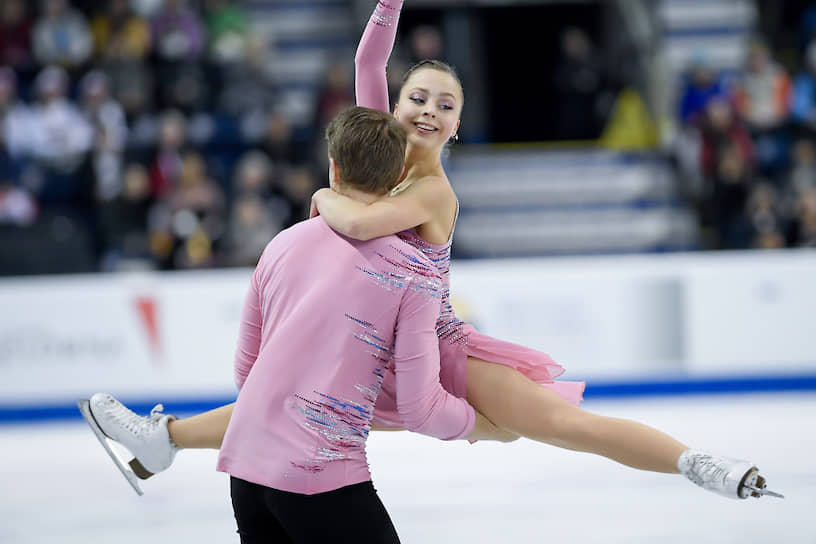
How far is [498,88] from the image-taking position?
12.2m

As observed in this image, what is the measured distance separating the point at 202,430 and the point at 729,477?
133cm

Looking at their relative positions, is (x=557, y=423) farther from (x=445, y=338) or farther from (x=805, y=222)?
(x=805, y=222)

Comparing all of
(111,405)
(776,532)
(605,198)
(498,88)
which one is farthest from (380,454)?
(498,88)

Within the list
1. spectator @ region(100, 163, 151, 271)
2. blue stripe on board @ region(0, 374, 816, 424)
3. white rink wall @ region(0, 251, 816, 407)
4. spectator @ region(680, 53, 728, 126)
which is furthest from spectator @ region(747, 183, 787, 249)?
spectator @ region(100, 163, 151, 271)

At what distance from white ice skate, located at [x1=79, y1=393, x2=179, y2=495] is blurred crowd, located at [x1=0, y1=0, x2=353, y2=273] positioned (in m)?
4.27

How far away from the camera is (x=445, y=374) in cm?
261

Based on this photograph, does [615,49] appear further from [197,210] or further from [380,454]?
[380,454]

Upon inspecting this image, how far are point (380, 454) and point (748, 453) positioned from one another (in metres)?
1.83

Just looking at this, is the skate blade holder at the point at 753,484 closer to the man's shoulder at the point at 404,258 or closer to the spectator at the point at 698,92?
the man's shoulder at the point at 404,258

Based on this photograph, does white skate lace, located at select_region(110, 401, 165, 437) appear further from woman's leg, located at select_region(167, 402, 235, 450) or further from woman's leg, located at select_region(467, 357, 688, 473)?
woman's leg, located at select_region(467, 357, 688, 473)

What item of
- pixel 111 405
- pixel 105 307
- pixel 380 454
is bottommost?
pixel 380 454

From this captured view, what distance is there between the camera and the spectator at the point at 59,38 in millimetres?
8375

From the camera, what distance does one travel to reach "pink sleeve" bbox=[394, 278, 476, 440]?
2.11 metres

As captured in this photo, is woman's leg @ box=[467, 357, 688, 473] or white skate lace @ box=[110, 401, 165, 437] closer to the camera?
woman's leg @ box=[467, 357, 688, 473]
